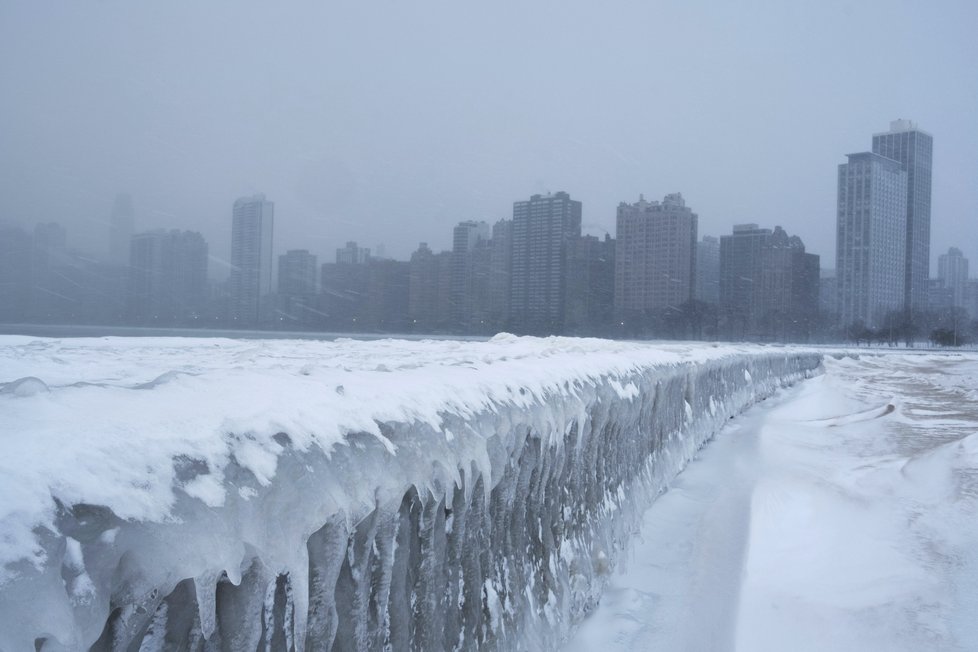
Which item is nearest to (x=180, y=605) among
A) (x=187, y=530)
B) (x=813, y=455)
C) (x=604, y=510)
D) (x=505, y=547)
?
(x=187, y=530)

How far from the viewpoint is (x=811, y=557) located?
4.25 meters

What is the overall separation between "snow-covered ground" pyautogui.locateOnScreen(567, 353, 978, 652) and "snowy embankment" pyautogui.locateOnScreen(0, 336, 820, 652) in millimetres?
622

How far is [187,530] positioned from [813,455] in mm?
7281

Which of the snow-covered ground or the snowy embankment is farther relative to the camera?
the snow-covered ground

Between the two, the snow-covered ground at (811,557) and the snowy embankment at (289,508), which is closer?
the snowy embankment at (289,508)

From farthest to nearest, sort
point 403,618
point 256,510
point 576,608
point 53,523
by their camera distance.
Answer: point 576,608, point 403,618, point 256,510, point 53,523

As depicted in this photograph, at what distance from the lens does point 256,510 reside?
4.66 feet

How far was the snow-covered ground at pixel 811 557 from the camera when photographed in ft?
10.7

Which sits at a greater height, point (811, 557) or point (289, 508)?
point (289, 508)

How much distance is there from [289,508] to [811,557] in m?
Answer: 3.79

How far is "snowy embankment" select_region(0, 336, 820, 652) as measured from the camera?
42.9 inches

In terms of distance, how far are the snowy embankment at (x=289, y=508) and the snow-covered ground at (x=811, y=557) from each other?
2.04ft

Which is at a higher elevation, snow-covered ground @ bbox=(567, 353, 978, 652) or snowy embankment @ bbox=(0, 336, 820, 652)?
snowy embankment @ bbox=(0, 336, 820, 652)

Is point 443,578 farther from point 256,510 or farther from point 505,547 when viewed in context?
point 256,510
